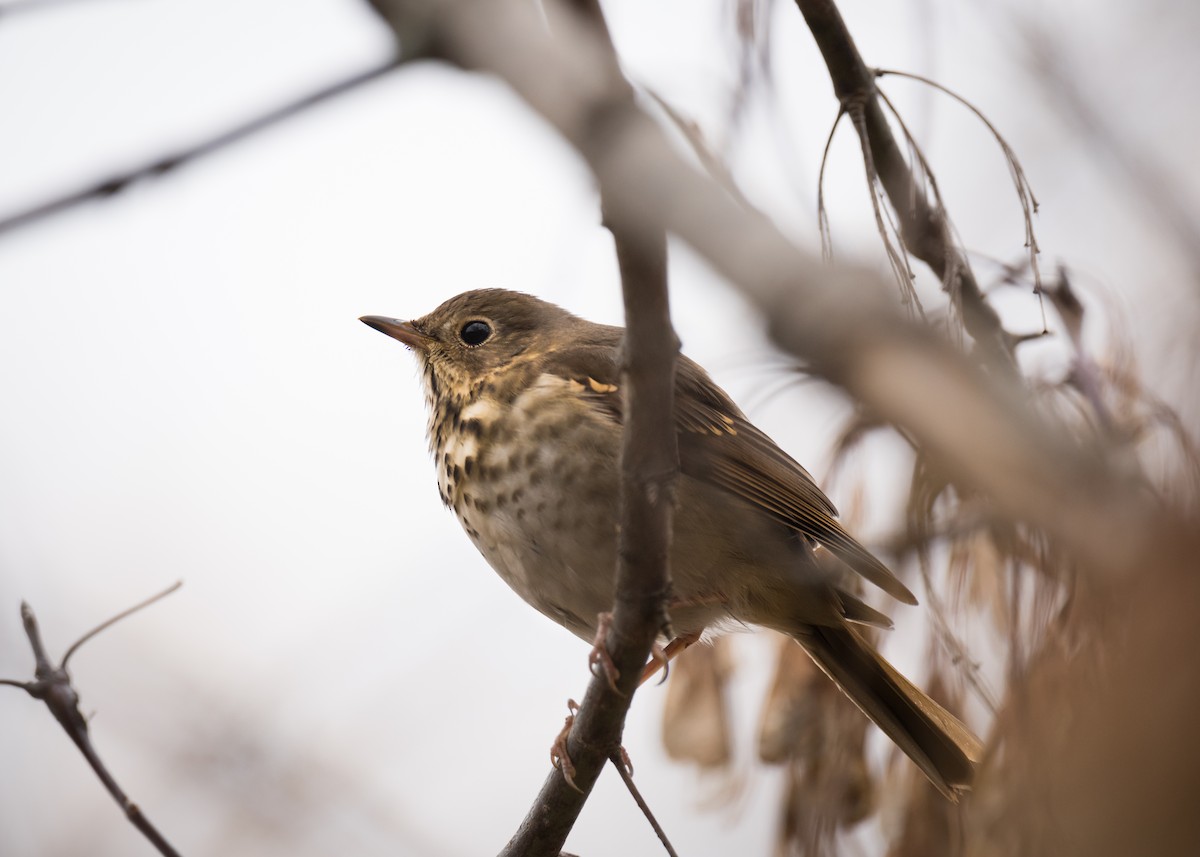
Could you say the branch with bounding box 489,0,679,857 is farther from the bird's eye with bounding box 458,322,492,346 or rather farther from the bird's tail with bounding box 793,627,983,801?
the bird's eye with bounding box 458,322,492,346

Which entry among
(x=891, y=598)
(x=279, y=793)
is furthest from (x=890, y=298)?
(x=279, y=793)

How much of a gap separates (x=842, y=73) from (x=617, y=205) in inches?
41.7

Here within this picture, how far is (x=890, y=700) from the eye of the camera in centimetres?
328

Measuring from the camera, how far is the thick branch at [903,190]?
8.32ft

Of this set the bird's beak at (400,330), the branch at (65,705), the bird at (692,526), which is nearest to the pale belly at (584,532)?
the bird at (692,526)

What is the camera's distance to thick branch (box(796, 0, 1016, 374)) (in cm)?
254

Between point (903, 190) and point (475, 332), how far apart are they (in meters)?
1.66

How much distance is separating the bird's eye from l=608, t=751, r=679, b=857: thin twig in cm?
166

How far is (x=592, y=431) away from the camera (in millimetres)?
3146

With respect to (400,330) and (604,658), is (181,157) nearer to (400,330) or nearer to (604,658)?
(604,658)

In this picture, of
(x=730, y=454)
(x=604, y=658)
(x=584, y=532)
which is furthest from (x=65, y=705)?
(x=730, y=454)

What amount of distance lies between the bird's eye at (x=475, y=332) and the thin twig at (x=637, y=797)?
1.66 m

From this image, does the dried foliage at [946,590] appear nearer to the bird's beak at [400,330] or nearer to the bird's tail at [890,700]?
the bird's tail at [890,700]

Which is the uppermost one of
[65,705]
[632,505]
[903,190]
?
[903,190]
